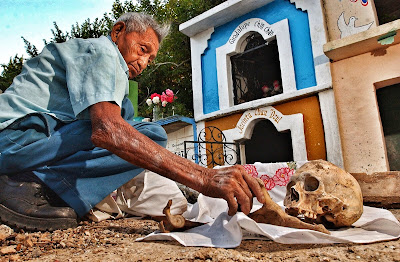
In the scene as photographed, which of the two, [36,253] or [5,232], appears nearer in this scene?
[36,253]

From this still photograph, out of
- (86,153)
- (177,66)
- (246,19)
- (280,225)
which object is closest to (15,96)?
(86,153)

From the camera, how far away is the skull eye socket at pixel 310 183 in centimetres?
193

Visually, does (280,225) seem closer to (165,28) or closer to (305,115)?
(165,28)

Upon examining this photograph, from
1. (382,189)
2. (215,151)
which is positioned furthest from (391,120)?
(215,151)

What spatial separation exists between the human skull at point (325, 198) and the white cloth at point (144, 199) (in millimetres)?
1057

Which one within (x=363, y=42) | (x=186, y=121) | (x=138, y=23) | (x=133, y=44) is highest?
(x=363, y=42)

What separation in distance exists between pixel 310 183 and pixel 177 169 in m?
1.12

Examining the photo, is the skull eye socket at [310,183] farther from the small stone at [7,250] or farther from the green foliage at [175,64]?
the green foliage at [175,64]

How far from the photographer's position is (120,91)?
67.2 inches

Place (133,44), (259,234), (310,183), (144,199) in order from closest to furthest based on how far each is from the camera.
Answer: (259,234) → (310,183) → (133,44) → (144,199)

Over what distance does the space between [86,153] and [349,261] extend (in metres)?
1.82

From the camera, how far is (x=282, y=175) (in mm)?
3627

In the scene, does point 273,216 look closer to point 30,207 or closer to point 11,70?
point 30,207

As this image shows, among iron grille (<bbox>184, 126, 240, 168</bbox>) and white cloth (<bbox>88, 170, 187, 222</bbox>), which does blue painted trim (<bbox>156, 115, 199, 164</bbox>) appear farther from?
white cloth (<bbox>88, 170, 187, 222</bbox>)
